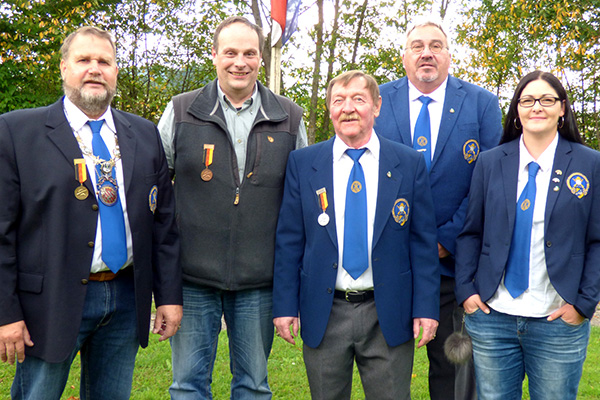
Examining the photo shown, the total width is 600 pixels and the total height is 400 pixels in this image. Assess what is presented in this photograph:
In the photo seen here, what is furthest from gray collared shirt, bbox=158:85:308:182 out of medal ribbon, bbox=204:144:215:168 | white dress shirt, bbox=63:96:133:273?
white dress shirt, bbox=63:96:133:273

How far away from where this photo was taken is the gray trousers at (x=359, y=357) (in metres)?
3.25

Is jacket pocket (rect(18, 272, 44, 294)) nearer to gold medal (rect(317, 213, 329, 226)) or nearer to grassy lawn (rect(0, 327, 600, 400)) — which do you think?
gold medal (rect(317, 213, 329, 226))

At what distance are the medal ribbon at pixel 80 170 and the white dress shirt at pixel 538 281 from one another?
7.05ft

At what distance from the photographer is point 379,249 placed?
322 cm

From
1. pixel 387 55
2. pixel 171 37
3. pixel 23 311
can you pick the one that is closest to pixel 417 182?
pixel 23 311

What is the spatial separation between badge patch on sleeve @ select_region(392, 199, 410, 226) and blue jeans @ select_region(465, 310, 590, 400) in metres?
0.63

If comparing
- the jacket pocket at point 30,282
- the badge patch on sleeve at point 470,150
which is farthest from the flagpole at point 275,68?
the jacket pocket at point 30,282

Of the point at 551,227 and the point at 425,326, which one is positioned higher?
the point at 551,227

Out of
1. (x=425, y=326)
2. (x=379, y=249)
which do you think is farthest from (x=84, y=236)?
(x=425, y=326)

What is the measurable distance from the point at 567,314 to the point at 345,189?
4.17ft

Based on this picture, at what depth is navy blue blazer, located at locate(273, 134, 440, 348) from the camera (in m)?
3.23

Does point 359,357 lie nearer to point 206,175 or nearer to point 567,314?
point 567,314

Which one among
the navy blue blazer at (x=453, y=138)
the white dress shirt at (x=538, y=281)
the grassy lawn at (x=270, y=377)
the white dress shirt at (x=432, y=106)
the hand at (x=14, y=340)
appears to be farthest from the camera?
the grassy lawn at (x=270, y=377)

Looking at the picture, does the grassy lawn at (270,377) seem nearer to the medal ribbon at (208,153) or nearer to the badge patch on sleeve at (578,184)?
the medal ribbon at (208,153)
